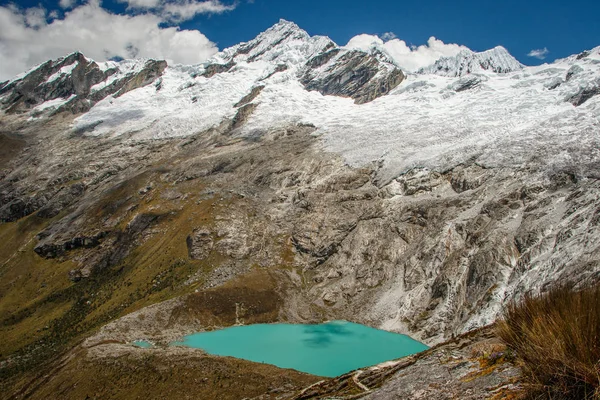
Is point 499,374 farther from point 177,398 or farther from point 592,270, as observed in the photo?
point 592,270

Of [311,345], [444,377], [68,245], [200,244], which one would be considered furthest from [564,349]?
[68,245]

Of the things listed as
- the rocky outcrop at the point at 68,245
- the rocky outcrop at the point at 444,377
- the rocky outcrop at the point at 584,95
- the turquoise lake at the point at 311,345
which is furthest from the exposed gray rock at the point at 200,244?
the rocky outcrop at the point at 584,95

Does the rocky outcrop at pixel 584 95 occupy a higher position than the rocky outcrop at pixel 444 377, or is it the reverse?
the rocky outcrop at pixel 584 95

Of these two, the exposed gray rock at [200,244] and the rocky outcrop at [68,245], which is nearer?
the exposed gray rock at [200,244]

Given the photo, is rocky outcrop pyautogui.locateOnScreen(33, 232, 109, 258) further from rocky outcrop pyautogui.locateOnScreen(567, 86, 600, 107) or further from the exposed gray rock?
rocky outcrop pyautogui.locateOnScreen(567, 86, 600, 107)

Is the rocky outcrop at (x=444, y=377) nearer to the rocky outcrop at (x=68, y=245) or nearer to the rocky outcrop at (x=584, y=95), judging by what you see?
the rocky outcrop at (x=584, y=95)

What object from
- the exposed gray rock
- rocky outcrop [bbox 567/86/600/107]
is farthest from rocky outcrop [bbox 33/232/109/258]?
rocky outcrop [bbox 567/86/600/107]

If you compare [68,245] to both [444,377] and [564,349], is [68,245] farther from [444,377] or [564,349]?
[564,349]

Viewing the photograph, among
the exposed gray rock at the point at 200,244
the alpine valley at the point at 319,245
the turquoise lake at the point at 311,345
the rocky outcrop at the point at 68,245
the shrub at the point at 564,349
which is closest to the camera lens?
the shrub at the point at 564,349
